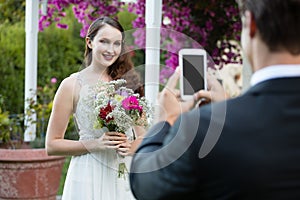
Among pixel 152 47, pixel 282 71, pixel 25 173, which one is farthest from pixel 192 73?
pixel 25 173

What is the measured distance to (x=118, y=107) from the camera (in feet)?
7.81

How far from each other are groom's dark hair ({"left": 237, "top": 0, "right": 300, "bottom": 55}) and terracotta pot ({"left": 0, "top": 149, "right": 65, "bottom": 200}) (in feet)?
11.1

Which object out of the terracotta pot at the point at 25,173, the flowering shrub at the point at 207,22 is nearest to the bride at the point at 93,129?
the terracotta pot at the point at 25,173

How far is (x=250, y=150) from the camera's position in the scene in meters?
1.05

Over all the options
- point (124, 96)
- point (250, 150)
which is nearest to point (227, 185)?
point (250, 150)

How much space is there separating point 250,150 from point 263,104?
96mm

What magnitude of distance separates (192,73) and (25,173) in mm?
3012

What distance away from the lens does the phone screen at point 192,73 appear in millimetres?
1442

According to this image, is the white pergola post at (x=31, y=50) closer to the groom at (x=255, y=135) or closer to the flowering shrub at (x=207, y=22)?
the flowering shrub at (x=207, y=22)

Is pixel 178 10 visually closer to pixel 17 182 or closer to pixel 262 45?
pixel 17 182

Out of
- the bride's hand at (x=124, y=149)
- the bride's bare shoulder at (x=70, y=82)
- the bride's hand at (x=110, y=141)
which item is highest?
the bride's bare shoulder at (x=70, y=82)

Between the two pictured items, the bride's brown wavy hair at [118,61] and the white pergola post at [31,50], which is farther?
the white pergola post at [31,50]

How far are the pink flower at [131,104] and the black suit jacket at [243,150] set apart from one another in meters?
1.25

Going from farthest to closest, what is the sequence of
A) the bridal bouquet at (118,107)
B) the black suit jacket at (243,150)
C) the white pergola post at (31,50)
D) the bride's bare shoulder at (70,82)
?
the white pergola post at (31,50) → the bride's bare shoulder at (70,82) → the bridal bouquet at (118,107) → the black suit jacket at (243,150)
